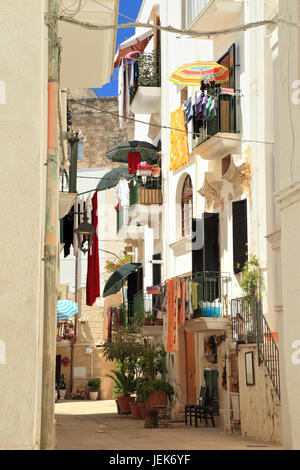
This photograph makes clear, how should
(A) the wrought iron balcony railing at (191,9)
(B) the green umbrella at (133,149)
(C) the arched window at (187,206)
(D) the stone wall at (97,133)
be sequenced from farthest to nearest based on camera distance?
(D) the stone wall at (97,133) < (B) the green umbrella at (133,149) < (C) the arched window at (187,206) < (A) the wrought iron balcony railing at (191,9)

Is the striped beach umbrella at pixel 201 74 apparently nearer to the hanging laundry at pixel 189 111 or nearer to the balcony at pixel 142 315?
the hanging laundry at pixel 189 111

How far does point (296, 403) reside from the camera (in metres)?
10.6

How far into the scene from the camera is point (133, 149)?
94.7 ft

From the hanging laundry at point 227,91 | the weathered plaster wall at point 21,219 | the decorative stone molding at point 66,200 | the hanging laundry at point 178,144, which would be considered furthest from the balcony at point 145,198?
the weathered plaster wall at point 21,219

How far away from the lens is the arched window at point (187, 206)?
25438 mm

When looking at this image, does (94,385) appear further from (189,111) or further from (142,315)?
(189,111)

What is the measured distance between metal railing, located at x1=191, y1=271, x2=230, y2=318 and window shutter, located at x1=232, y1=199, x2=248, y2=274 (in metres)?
0.95

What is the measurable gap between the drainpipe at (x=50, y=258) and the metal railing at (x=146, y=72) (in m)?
19.0

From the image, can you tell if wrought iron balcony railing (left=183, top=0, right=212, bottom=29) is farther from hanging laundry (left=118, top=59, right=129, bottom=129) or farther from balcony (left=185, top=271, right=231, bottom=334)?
balcony (left=185, top=271, right=231, bottom=334)

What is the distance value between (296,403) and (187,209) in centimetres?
1557

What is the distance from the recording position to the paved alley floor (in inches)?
595

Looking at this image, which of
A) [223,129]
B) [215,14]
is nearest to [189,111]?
[223,129]

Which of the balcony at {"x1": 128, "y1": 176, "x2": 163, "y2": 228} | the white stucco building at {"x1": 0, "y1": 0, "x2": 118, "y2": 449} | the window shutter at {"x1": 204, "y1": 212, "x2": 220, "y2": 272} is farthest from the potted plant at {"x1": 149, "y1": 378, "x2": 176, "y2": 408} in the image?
the white stucco building at {"x1": 0, "y1": 0, "x2": 118, "y2": 449}

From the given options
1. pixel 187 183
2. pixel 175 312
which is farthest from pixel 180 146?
pixel 175 312
